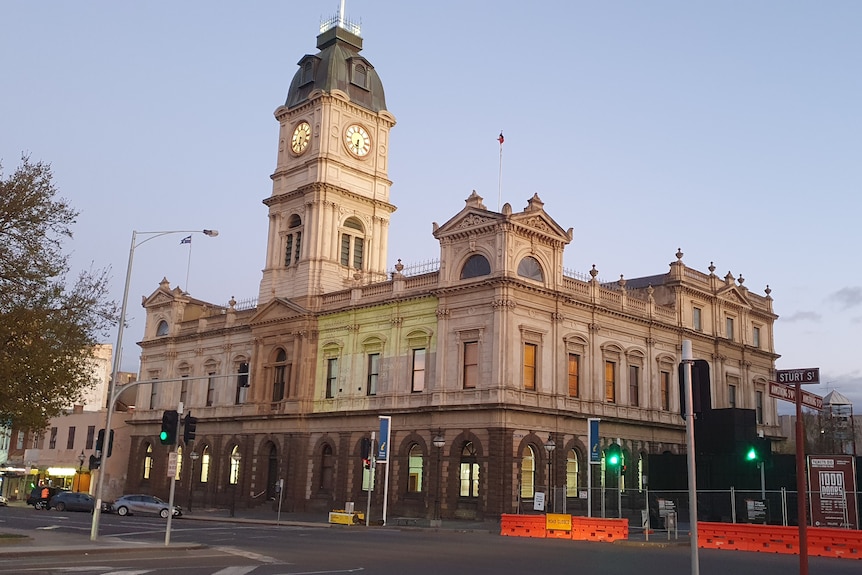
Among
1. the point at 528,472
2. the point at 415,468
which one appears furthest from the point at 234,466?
the point at 528,472

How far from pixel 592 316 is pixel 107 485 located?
4518 centimetres

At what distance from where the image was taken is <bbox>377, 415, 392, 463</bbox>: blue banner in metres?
45.6

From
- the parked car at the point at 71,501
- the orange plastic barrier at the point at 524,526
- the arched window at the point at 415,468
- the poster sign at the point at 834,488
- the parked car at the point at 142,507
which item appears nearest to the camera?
the poster sign at the point at 834,488

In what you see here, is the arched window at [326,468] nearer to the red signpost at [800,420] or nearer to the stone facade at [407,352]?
the stone facade at [407,352]

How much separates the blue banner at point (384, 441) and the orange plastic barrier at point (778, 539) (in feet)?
59.9

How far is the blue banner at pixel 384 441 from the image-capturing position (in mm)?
45631

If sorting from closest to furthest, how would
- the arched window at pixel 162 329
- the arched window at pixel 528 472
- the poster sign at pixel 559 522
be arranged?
the poster sign at pixel 559 522
the arched window at pixel 528 472
the arched window at pixel 162 329

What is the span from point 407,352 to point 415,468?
673 cm

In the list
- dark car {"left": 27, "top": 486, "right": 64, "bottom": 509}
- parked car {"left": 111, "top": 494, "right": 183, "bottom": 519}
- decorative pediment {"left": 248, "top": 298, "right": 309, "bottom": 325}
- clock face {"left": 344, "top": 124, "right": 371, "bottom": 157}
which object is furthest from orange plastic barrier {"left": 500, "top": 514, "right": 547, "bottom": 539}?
dark car {"left": 27, "top": 486, "right": 64, "bottom": 509}

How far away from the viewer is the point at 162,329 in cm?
7188

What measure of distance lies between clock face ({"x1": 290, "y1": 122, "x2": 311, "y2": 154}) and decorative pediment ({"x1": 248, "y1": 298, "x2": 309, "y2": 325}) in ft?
38.6

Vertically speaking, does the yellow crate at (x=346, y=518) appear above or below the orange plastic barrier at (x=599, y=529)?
below

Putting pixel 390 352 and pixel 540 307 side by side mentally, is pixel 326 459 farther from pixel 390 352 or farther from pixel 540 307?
pixel 540 307

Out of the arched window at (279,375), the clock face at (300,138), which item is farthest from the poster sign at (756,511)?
the clock face at (300,138)
